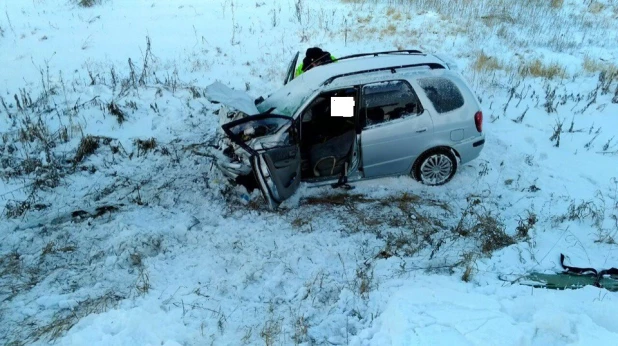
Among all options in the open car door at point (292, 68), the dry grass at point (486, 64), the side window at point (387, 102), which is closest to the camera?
the side window at point (387, 102)

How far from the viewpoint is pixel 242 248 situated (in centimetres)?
523

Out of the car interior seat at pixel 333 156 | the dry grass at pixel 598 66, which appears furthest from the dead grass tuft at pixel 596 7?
the car interior seat at pixel 333 156

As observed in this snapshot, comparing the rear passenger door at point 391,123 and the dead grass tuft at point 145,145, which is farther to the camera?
the dead grass tuft at point 145,145

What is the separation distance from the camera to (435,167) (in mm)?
6270

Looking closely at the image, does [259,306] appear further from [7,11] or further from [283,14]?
[7,11]

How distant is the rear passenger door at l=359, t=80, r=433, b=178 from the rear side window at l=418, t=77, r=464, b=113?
18 cm

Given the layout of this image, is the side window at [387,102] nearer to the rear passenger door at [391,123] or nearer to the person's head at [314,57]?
the rear passenger door at [391,123]

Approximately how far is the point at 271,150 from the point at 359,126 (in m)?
1.25

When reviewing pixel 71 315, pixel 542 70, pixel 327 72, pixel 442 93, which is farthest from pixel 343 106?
pixel 542 70

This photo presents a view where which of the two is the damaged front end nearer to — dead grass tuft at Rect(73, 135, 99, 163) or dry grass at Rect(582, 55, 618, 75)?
dead grass tuft at Rect(73, 135, 99, 163)

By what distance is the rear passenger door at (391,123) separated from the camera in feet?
19.1

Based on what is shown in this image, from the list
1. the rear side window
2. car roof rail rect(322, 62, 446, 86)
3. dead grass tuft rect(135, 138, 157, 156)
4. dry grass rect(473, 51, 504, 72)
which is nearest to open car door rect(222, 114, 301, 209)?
car roof rail rect(322, 62, 446, 86)

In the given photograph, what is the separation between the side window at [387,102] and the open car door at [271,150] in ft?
3.32

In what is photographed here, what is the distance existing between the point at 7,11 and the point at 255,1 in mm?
6860
